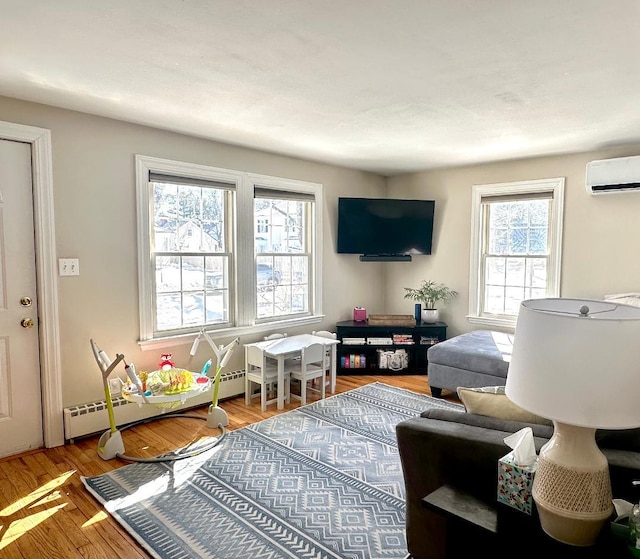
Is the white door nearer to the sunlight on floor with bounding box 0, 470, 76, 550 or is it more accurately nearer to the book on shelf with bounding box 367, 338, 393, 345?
the sunlight on floor with bounding box 0, 470, 76, 550

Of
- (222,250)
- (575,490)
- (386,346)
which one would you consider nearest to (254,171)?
(222,250)

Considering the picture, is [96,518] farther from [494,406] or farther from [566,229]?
[566,229]

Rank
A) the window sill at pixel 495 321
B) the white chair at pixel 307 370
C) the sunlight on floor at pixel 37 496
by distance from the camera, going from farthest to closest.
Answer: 1. the window sill at pixel 495 321
2. the white chair at pixel 307 370
3. the sunlight on floor at pixel 37 496

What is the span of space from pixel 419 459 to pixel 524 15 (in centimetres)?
183

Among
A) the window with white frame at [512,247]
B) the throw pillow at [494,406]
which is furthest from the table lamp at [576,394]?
the window with white frame at [512,247]

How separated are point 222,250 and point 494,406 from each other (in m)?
2.85

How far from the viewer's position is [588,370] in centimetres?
106

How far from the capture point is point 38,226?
2.93 meters

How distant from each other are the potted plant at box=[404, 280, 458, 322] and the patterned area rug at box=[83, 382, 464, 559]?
6.48ft

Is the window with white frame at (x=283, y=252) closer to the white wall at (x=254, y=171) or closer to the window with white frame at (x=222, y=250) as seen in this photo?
the window with white frame at (x=222, y=250)

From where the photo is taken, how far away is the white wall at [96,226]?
302cm

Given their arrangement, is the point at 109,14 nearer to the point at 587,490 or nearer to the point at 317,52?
the point at 317,52

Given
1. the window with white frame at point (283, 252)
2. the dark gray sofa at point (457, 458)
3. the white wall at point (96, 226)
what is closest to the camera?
the dark gray sofa at point (457, 458)

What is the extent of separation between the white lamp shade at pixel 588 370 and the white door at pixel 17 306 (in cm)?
311
